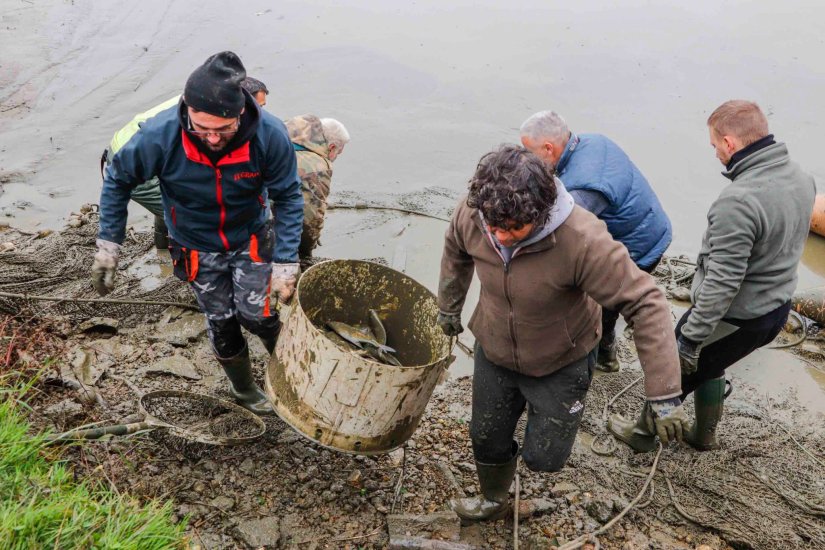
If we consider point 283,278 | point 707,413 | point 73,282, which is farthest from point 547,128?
point 73,282

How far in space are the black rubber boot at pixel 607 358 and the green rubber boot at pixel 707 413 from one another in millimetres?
822

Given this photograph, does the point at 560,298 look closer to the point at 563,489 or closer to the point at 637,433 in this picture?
the point at 563,489

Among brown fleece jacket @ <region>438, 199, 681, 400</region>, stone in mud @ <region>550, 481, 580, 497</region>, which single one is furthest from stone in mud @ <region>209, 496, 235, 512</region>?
stone in mud @ <region>550, 481, 580, 497</region>

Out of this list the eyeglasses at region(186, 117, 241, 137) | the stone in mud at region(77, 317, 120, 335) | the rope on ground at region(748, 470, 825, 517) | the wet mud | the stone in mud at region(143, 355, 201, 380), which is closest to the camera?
the eyeglasses at region(186, 117, 241, 137)

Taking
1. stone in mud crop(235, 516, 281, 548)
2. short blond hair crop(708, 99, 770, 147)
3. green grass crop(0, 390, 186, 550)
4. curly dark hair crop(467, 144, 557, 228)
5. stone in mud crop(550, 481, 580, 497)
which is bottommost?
stone in mud crop(235, 516, 281, 548)

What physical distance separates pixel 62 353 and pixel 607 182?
3.12 meters

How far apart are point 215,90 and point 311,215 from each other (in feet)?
7.24

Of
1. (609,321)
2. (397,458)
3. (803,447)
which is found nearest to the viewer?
(397,458)

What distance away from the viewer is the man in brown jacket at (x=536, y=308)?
2385mm

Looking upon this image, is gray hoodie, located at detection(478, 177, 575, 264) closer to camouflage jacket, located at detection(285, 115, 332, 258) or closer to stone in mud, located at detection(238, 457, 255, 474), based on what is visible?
stone in mud, located at detection(238, 457, 255, 474)

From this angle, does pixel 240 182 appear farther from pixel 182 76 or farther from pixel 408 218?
pixel 182 76

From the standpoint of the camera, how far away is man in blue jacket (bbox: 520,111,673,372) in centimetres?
367

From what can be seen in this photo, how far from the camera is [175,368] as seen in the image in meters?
4.23

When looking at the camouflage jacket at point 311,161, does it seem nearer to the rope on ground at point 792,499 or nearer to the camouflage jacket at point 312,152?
the camouflage jacket at point 312,152
